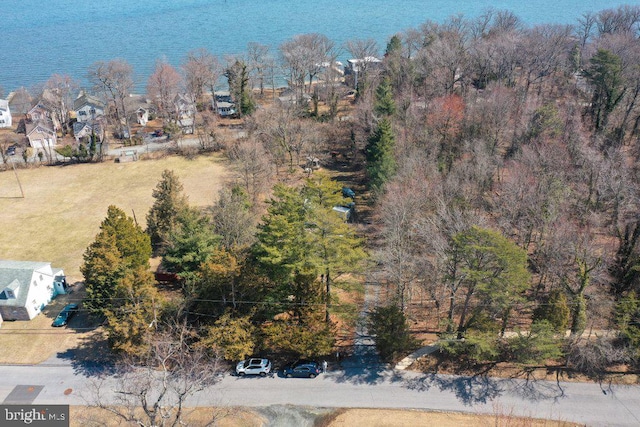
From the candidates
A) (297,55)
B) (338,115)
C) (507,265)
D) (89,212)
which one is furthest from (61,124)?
(507,265)

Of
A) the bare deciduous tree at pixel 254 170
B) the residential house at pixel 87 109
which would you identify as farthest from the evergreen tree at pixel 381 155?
the residential house at pixel 87 109

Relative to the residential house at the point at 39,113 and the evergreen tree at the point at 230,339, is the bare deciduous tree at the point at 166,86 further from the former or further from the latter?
the evergreen tree at the point at 230,339

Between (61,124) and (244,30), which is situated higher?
(244,30)

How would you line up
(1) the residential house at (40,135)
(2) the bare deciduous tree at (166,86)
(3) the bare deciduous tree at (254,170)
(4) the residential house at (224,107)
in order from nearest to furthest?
(3) the bare deciduous tree at (254,170)
(1) the residential house at (40,135)
(2) the bare deciduous tree at (166,86)
(4) the residential house at (224,107)

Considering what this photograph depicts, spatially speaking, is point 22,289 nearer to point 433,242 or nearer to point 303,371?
point 303,371

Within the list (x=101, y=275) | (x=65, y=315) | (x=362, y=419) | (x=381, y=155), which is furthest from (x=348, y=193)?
(x=65, y=315)

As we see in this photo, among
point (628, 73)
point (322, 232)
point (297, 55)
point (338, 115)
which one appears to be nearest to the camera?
point (322, 232)

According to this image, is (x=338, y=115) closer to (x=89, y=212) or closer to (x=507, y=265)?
(x=89, y=212)
